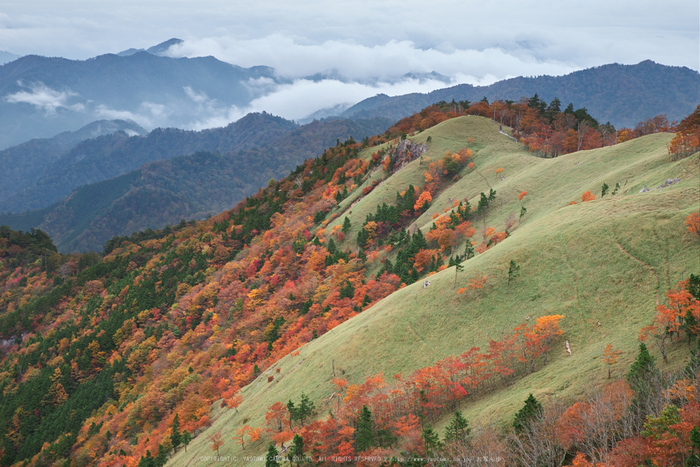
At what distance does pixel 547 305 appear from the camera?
49656mm

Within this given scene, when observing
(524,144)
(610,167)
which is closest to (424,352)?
(610,167)

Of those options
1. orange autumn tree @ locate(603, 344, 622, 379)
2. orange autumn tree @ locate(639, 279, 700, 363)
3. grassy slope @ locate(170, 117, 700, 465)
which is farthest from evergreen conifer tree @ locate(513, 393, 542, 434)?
orange autumn tree @ locate(639, 279, 700, 363)

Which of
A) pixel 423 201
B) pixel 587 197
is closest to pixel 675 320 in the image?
pixel 587 197

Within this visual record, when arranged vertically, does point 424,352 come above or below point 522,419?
below

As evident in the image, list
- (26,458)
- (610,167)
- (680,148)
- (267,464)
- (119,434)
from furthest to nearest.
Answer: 1. (26,458)
2. (119,434)
3. (610,167)
4. (680,148)
5. (267,464)

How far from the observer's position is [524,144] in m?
144

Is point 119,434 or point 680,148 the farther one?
point 119,434

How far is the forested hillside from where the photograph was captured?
116 feet

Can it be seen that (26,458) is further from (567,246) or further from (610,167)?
(610,167)

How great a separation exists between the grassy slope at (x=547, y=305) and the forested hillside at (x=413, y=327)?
29 cm

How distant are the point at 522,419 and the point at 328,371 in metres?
30.8

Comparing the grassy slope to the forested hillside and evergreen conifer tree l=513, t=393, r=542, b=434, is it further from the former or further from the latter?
evergreen conifer tree l=513, t=393, r=542, b=434

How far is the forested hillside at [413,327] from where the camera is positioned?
1395 inches

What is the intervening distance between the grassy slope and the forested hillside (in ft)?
0.94
